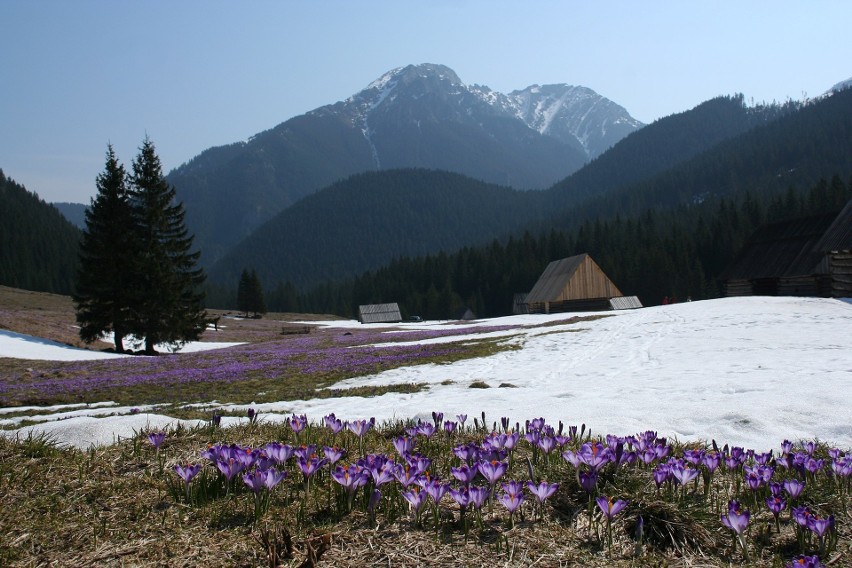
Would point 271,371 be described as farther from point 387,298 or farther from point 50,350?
point 387,298

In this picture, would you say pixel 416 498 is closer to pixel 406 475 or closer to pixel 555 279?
pixel 406 475

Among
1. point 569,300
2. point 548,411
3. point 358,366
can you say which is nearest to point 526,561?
point 548,411

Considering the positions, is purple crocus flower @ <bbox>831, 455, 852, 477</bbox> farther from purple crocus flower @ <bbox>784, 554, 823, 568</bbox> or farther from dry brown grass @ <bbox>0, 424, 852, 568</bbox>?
purple crocus flower @ <bbox>784, 554, 823, 568</bbox>

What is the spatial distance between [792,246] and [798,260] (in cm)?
275

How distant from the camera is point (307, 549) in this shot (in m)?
2.74

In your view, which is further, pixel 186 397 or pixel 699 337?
pixel 699 337

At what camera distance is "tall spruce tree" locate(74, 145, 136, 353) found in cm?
3428

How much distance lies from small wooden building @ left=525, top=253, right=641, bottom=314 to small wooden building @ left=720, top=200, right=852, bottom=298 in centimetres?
1324

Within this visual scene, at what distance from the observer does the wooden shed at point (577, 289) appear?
5862 centimetres

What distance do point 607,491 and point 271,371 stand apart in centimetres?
1736

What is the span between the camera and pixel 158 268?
112 ft

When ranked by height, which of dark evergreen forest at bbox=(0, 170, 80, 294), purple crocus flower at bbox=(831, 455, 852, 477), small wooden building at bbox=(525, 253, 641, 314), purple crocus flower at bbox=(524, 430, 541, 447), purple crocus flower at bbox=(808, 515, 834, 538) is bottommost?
purple crocus flower at bbox=(831, 455, 852, 477)

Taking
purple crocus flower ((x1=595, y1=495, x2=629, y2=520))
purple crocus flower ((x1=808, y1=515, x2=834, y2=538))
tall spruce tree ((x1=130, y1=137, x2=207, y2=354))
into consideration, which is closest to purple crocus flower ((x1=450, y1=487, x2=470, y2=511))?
purple crocus flower ((x1=595, y1=495, x2=629, y2=520))

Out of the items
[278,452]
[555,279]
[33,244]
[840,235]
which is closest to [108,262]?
[278,452]
